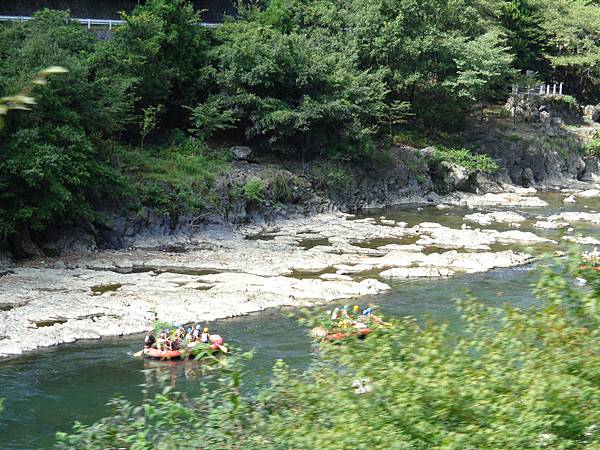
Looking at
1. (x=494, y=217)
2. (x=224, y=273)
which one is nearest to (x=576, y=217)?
(x=494, y=217)

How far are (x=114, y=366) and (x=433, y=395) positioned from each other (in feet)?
43.1

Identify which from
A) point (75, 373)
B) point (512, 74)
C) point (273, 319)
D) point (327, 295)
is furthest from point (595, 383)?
point (512, 74)

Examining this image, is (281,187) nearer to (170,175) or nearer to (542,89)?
(170,175)

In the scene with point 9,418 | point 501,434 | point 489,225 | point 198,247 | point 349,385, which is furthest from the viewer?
point 489,225

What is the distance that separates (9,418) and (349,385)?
33.2ft

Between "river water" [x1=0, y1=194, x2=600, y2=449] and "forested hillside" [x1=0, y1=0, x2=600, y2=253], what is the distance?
348 inches

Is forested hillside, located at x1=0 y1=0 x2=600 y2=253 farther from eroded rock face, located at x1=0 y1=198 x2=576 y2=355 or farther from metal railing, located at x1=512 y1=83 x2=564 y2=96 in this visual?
eroded rock face, located at x1=0 y1=198 x2=576 y2=355

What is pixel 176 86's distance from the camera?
39.5 metres

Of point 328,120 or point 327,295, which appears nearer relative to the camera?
point 327,295

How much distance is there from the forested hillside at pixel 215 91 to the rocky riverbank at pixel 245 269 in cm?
274

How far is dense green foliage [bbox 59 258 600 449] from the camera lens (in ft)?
21.9

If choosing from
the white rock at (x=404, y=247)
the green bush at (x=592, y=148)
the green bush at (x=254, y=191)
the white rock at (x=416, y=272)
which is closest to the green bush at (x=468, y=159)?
the green bush at (x=592, y=148)

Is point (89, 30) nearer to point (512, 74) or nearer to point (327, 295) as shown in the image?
point (327, 295)

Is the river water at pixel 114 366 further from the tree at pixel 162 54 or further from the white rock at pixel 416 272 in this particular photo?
the tree at pixel 162 54
